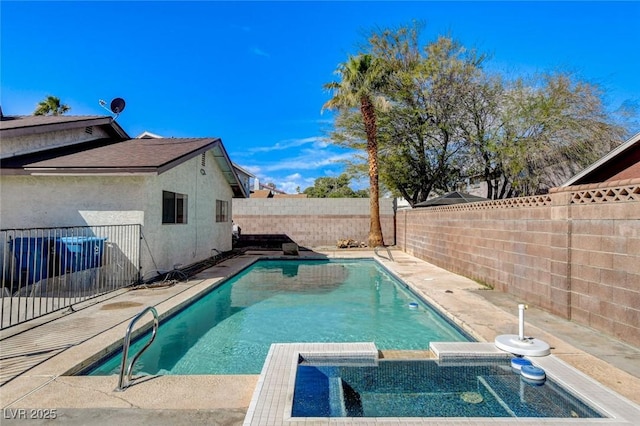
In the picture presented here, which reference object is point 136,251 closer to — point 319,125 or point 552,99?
point 319,125

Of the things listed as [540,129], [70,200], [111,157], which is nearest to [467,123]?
[540,129]

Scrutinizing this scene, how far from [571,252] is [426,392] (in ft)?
12.8

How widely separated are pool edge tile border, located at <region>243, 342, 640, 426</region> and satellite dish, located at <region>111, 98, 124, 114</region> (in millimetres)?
Answer: 13093

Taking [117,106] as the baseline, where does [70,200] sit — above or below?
below

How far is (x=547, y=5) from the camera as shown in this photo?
11.4 meters

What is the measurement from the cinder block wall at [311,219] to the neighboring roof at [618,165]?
11516 millimetres

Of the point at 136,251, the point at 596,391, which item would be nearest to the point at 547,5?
the point at 596,391

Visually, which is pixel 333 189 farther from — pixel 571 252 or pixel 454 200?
pixel 571 252

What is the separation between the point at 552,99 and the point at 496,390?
17112mm

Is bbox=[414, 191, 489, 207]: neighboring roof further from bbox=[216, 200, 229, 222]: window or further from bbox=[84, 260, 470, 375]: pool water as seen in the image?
bbox=[216, 200, 229, 222]: window

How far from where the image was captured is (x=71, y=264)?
7.25 m

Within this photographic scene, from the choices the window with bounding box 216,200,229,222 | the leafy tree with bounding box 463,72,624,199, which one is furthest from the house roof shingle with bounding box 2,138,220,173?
the leafy tree with bounding box 463,72,624,199

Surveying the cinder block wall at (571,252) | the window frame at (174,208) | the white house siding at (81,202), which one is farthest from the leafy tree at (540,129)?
the white house siding at (81,202)

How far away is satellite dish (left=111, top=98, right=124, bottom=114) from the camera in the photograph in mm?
13461
